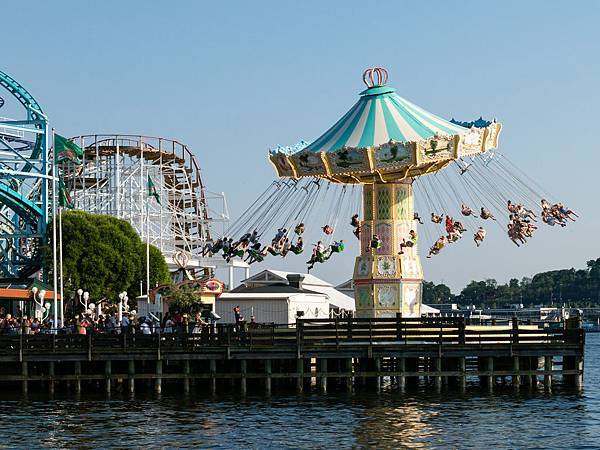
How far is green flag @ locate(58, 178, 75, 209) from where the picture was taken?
78.7 m

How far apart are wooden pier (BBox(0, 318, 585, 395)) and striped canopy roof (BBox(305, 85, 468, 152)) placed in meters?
8.43

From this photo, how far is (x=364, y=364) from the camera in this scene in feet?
134

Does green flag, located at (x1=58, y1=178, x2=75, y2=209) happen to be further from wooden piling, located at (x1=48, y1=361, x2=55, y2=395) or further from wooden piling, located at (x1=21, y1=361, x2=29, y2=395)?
wooden piling, located at (x1=48, y1=361, x2=55, y2=395)

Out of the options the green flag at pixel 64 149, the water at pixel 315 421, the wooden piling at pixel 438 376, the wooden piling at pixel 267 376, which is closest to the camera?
the water at pixel 315 421

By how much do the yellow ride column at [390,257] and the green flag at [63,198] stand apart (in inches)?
1353

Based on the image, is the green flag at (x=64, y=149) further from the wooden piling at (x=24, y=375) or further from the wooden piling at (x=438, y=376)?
the wooden piling at (x=438, y=376)

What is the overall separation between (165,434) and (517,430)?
9092mm

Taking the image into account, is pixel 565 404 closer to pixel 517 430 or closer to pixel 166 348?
pixel 517 430

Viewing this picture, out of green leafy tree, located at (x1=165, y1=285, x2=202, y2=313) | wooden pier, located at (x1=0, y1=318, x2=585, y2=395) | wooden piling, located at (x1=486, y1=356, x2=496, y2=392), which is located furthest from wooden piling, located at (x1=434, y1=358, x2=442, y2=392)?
green leafy tree, located at (x1=165, y1=285, x2=202, y2=313)

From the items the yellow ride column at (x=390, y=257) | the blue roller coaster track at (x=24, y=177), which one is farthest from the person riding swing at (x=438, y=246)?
the blue roller coaster track at (x=24, y=177)

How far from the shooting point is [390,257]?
154ft

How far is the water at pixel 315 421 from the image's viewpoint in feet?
97.3

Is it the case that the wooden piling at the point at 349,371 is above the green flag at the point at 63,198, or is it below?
below

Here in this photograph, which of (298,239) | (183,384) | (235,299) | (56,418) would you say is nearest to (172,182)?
(235,299)
